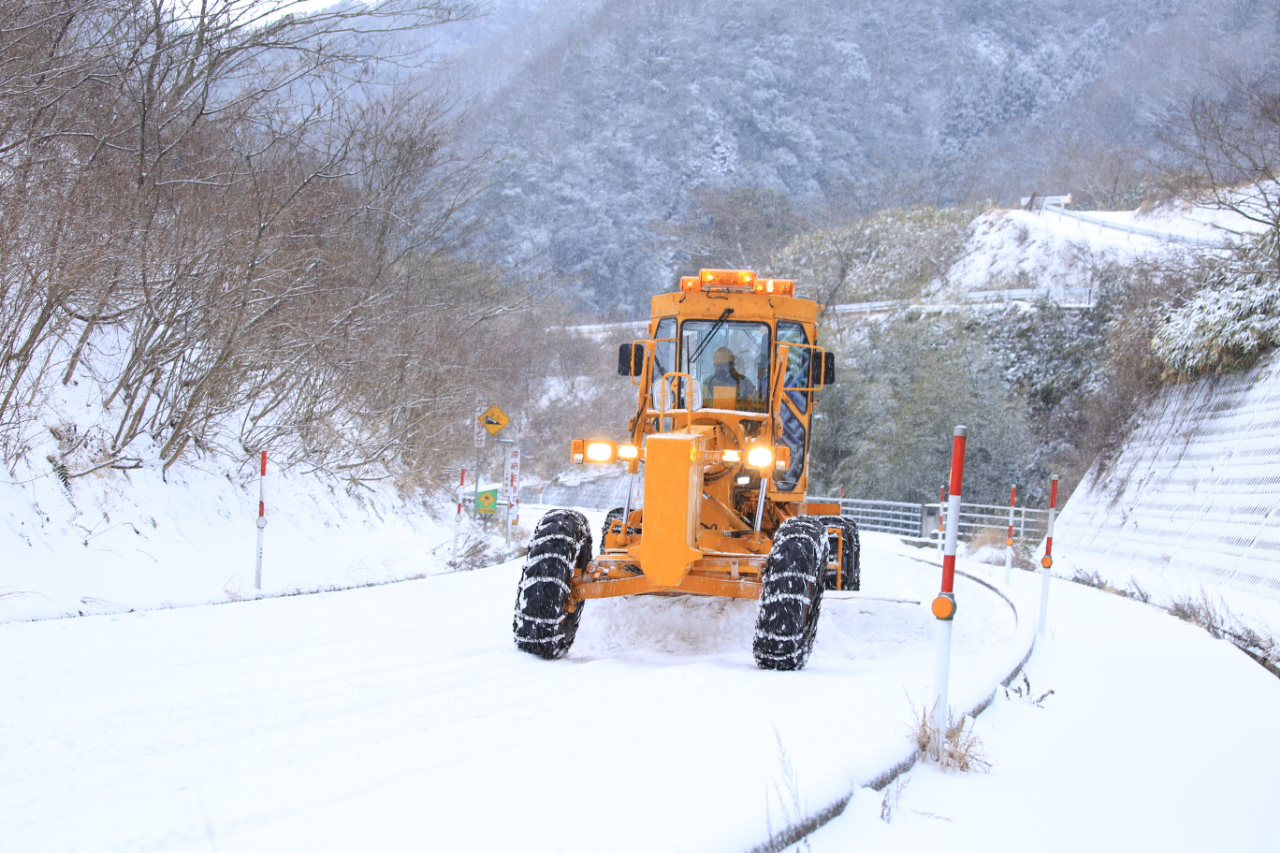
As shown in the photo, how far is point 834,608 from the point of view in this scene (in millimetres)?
7461

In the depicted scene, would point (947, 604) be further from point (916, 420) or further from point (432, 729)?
point (916, 420)

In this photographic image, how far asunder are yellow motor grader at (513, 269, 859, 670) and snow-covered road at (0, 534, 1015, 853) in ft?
1.45

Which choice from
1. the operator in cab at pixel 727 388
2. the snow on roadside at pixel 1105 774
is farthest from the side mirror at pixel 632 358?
the snow on roadside at pixel 1105 774

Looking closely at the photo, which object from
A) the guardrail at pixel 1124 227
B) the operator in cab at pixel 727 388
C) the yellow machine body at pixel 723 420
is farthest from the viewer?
the guardrail at pixel 1124 227

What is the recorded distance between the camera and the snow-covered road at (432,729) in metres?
2.97

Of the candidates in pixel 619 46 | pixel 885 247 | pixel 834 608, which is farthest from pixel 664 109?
pixel 834 608

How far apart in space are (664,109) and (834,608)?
350 feet

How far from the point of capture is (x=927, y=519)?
23844 mm

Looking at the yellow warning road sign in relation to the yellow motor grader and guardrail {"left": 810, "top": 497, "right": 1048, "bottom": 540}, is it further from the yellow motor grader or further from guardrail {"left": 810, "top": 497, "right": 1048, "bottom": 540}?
guardrail {"left": 810, "top": 497, "right": 1048, "bottom": 540}

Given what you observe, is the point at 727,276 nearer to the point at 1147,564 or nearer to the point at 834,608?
the point at 834,608

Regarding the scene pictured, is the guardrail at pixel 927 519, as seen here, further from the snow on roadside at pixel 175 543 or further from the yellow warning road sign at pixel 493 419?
the snow on roadside at pixel 175 543

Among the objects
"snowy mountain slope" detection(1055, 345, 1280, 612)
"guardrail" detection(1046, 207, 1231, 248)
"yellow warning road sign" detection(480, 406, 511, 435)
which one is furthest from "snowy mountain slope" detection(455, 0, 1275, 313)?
"yellow warning road sign" detection(480, 406, 511, 435)

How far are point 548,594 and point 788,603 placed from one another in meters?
1.53

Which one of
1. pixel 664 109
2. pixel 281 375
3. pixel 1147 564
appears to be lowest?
pixel 1147 564
